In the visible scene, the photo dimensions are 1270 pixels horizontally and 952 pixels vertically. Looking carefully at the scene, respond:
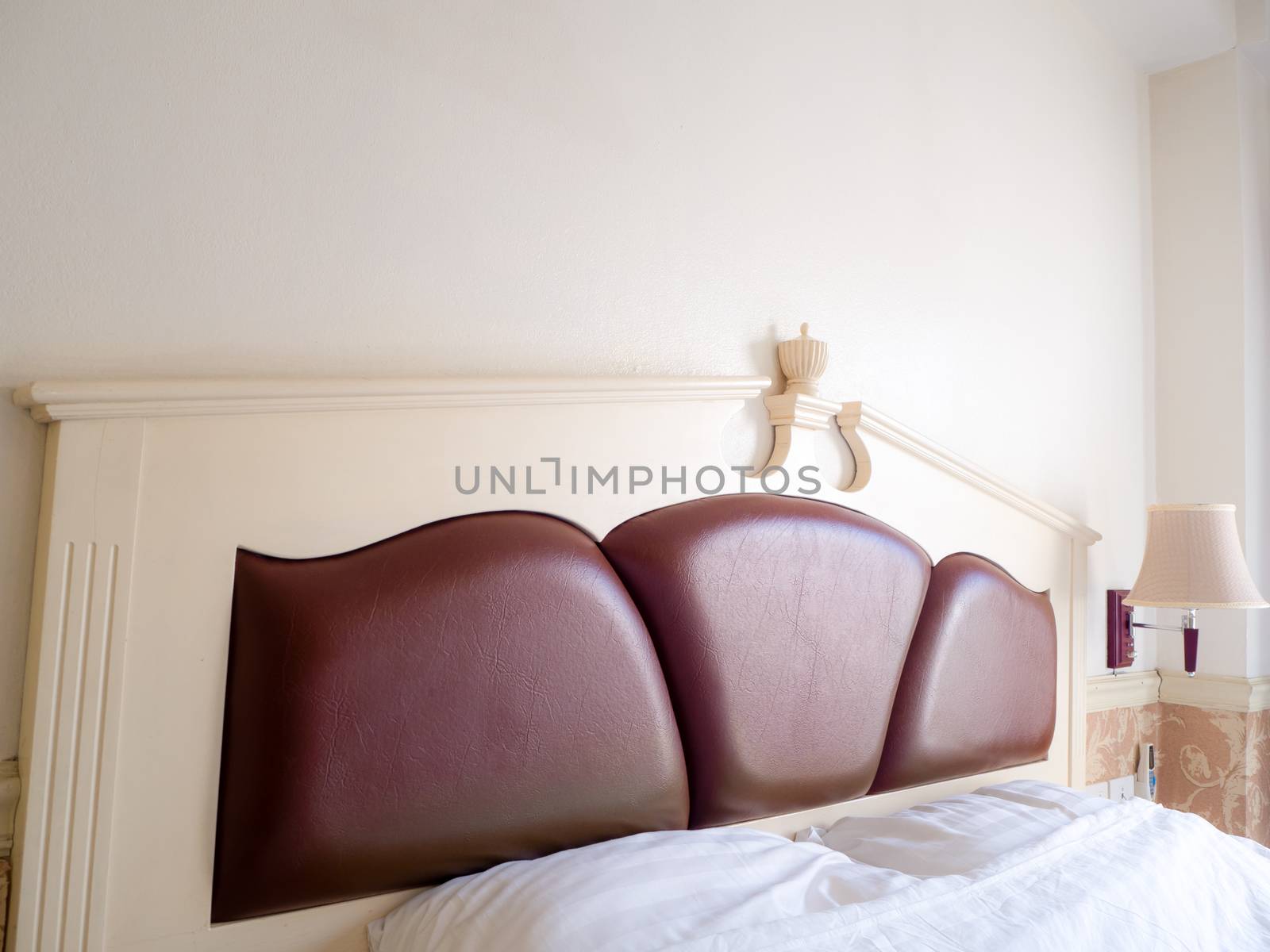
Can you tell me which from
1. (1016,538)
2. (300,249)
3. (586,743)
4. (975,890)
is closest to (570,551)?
(586,743)

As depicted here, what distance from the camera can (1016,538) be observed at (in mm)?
1860

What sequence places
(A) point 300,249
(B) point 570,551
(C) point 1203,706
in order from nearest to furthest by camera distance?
(A) point 300,249, (B) point 570,551, (C) point 1203,706

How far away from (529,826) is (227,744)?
1.16 feet

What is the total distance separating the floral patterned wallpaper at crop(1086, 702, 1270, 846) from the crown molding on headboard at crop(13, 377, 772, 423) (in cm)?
168

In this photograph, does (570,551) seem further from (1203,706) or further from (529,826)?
(1203,706)

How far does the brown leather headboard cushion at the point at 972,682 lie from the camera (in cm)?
153

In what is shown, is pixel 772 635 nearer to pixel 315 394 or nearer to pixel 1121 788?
pixel 315 394

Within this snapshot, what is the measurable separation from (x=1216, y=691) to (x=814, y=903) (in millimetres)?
1946

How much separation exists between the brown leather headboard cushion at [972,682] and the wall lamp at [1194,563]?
282 mm

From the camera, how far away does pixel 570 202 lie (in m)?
1.28

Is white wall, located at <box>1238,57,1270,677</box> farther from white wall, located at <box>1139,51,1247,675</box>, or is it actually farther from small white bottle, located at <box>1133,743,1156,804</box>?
small white bottle, located at <box>1133,743,1156,804</box>

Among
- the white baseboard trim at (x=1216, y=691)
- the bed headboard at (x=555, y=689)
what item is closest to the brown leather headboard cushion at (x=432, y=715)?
the bed headboard at (x=555, y=689)

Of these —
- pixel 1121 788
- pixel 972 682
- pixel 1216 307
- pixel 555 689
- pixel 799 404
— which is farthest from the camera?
pixel 1216 307

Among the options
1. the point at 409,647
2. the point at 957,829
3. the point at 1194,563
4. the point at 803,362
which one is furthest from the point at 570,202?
the point at 1194,563
